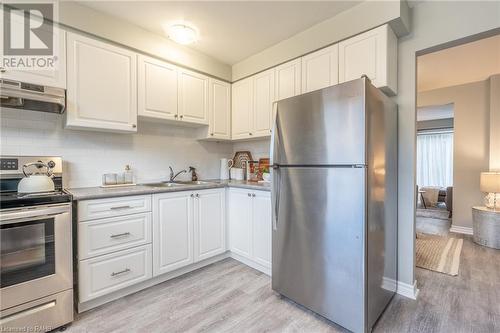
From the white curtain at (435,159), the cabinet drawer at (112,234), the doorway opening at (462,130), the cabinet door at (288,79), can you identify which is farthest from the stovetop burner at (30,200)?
the white curtain at (435,159)

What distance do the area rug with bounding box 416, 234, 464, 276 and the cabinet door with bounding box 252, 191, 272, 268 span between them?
5.90ft

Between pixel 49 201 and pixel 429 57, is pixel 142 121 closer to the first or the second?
pixel 49 201

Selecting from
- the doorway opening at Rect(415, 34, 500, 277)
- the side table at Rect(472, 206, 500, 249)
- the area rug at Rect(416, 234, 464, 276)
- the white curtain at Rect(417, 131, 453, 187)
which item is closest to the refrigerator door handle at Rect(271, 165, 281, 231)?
the doorway opening at Rect(415, 34, 500, 277)

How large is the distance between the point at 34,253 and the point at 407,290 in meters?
2.88

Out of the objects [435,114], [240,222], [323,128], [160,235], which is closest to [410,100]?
[323,128]

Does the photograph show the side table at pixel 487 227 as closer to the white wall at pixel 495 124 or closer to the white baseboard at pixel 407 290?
the white wall at pixel 495 124

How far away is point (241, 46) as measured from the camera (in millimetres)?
2707

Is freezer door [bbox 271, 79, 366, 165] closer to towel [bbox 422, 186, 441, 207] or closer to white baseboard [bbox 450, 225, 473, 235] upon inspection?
white baseboard [bbox 450, 225, 473, 235]

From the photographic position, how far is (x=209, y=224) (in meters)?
2.58

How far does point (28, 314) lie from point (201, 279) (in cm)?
127

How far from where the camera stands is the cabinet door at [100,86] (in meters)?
1.97

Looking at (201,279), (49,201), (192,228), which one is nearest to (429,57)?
(192,228)

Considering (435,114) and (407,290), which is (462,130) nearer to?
(435,114)

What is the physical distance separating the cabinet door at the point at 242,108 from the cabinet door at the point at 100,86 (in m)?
1.25
